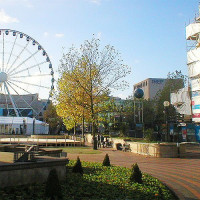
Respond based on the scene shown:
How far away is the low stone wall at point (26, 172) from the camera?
8.02 metres

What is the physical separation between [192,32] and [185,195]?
36907 millimetres

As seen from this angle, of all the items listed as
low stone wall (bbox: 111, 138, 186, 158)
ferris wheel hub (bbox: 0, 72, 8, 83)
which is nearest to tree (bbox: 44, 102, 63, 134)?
ferris wheel hub (bbox: 0, 72, 8, 83)

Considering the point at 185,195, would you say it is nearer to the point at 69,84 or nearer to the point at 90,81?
the point at 90,81

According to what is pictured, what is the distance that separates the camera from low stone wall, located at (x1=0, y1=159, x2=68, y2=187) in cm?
802

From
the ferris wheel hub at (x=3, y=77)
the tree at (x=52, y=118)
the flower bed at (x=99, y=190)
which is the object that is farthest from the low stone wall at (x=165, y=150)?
the tree at (x=52, y=118)

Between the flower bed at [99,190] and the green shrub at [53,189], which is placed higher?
the green shrub at [53,189]

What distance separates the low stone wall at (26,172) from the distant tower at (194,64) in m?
32.3

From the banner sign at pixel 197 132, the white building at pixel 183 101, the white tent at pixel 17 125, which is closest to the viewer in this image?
the banner sign at pixel 197 132

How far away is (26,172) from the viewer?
27.9ft

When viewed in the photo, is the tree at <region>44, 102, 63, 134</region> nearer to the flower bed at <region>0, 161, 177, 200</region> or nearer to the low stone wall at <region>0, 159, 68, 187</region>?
the flower bed at <region>0, 161, 177, 200</region>

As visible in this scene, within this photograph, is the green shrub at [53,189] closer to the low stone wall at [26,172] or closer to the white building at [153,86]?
the low stone wall at [26,172]

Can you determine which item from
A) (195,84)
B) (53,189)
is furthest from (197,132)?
(53,189)

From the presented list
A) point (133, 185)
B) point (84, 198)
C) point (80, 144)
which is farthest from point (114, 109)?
point (84, 198)

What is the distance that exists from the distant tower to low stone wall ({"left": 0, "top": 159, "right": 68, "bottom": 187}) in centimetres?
3232
